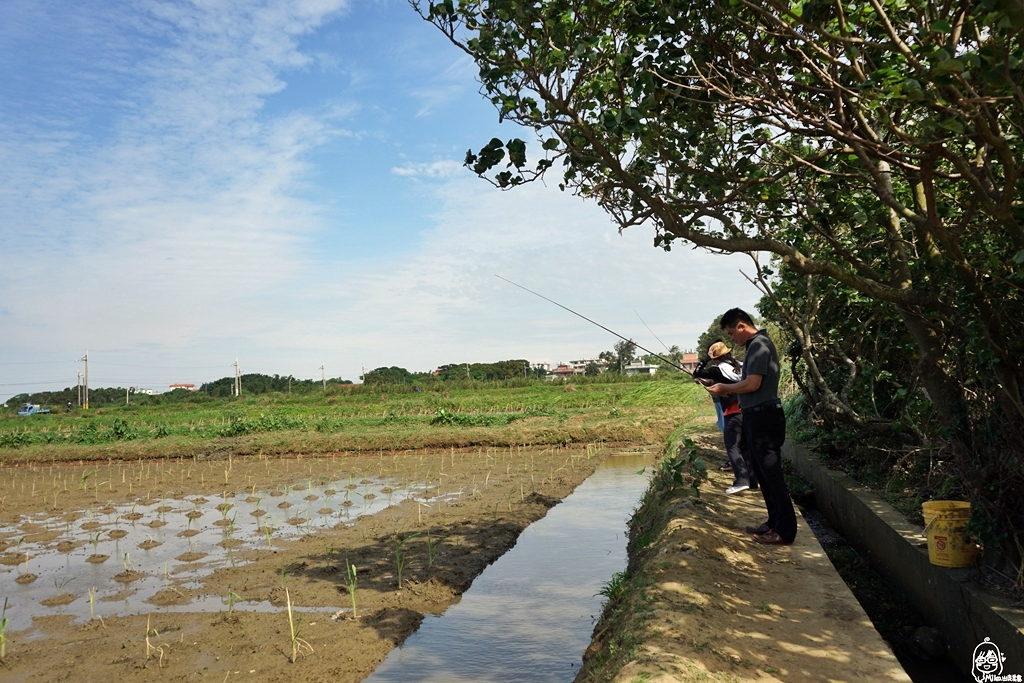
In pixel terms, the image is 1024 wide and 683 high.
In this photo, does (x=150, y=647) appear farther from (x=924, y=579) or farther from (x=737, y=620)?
(x=924, y=579)

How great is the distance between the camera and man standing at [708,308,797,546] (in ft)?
17.5

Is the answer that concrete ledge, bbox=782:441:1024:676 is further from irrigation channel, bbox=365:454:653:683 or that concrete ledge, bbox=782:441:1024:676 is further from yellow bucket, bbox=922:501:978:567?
irrigation channel, bbox=365:454:653:683

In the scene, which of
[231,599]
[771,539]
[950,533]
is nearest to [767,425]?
[771,539]

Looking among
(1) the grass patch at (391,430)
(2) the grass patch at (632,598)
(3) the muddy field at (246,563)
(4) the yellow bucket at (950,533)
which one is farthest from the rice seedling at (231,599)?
(1) the grass patch at (391,430)

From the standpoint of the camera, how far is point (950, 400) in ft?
16.2

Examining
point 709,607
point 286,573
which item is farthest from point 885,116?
point 286,573

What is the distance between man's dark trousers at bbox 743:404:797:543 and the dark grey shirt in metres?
0.08

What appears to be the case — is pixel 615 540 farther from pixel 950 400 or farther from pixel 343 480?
pixel 343 480

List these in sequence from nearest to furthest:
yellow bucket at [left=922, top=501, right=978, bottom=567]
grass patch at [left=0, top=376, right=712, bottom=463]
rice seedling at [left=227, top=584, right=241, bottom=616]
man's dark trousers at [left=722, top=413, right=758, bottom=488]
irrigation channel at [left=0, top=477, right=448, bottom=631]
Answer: yellow bucket at [left=922, top=501, right=978, bottom=567] → rice seedling at [left=227, top=584, right=241, bottom=616] → irrigation channel at [left=0, top=477, right=448, bottom=631] → man's dark trousers at [left=722, top=413, right=758, bottom=488] → grass patch at [left=0, top=376, right=712, bottom=463]

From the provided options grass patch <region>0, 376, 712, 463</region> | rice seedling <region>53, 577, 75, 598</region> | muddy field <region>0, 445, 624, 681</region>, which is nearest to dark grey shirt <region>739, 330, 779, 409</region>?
muddy field <region>0, 445, 624, 681</region>

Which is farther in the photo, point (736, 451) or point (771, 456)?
point (736, 451)

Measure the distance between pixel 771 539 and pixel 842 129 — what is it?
10.0 ft

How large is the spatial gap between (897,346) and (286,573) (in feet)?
22.4

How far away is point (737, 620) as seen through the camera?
4.02m
